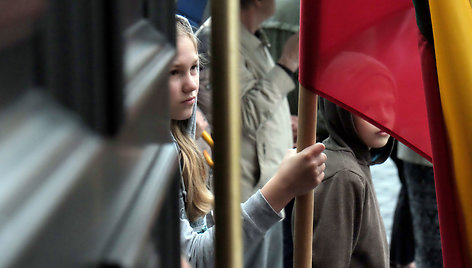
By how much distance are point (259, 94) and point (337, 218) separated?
66 cm

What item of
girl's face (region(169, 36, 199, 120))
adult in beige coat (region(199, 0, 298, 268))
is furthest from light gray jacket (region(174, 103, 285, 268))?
adult in beige coat (region(199, 0, 298, 268))

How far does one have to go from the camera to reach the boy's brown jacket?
2133 mm

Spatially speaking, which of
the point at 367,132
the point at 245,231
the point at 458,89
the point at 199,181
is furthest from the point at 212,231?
the point at 367,132

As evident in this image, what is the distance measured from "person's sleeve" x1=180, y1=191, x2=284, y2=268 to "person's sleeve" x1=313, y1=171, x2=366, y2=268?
49 centimetres

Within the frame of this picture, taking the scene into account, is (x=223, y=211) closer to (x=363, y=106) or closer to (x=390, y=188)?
(x=363, y=106)

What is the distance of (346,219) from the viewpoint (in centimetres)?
216

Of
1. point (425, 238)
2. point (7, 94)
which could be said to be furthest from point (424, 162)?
point (7, 94)

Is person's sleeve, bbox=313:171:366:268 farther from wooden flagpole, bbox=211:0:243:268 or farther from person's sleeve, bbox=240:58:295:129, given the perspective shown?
wooden flagpole, bbox=211:0:243:268

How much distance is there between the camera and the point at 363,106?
1.92 m

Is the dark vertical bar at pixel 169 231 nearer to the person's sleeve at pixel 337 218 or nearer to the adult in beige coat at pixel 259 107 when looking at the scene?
the person's sleeve at pixel 337 218

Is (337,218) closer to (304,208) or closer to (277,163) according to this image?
(304,208)

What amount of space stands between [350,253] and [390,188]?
4.20 meters

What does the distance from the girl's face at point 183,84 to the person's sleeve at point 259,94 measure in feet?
2.56

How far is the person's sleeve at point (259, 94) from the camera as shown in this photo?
8.64ft
